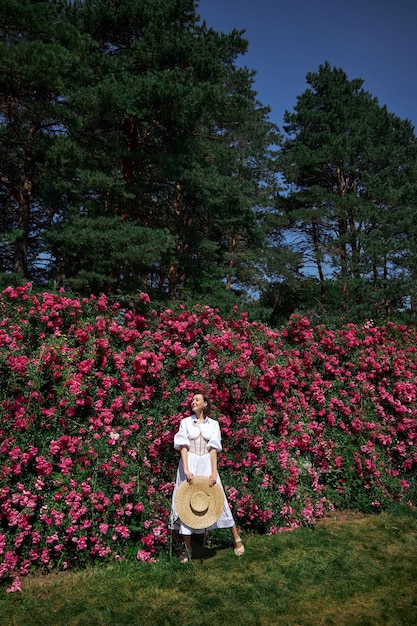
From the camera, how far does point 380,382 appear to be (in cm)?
652

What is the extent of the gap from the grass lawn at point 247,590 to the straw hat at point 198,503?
411 millimetres

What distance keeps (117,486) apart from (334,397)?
3.11m

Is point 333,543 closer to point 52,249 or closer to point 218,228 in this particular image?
point 52,249

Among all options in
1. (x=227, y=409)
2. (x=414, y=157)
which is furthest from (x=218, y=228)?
(x=227, y=409)

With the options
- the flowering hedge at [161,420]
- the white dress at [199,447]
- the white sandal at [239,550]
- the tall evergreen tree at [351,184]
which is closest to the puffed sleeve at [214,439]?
the white dress at [199,447]

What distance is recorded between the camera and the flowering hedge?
402 cm

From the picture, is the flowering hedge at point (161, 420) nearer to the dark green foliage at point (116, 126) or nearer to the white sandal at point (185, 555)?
the white sandal at point (185, 555)

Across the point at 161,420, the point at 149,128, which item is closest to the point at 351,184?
the point at 149,128

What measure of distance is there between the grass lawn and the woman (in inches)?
11.3

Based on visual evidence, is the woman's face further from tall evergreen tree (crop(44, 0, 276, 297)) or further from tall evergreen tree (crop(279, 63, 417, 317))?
tall evergreen tree (crop(279, 63, 417, 317))

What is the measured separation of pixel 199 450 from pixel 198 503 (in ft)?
1.61

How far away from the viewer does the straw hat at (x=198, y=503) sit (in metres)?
4.05

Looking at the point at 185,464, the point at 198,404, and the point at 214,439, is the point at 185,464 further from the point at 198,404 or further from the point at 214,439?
the point at 198,404

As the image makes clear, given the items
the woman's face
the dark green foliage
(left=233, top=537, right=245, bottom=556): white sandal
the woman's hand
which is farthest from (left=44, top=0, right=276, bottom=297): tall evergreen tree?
(left=233, top=537, right=245, bottom=556): white sandal
